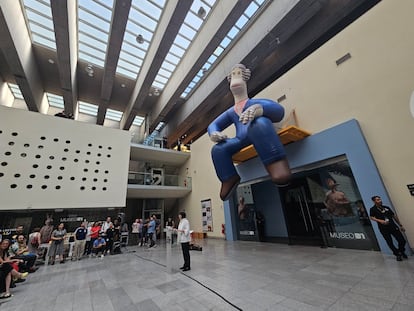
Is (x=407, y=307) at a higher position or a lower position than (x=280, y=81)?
lower

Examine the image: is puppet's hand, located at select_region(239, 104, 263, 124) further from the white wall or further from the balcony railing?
the balcony railing

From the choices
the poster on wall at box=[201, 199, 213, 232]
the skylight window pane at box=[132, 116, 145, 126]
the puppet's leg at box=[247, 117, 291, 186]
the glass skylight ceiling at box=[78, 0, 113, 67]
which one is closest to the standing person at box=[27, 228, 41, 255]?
the poster on wall at box=[201, 199, 213, 232]

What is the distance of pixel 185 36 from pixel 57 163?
833 cm

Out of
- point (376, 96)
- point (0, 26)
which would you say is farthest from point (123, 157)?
point (376, 96)

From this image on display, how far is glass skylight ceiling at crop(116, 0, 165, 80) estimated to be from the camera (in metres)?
7.67

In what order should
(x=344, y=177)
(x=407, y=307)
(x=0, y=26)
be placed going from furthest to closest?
1. (x=0, y=26)
2. (x=344, y=177)
3. (x=407, y=307)

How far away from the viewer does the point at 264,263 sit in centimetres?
408

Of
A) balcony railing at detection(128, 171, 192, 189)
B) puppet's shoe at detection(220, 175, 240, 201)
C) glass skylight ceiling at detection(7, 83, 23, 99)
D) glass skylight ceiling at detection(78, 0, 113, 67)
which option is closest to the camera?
puppet's shoe at detection(220, 175, 240, 201)

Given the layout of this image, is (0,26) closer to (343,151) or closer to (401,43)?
(343,151)

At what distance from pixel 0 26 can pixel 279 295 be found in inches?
421

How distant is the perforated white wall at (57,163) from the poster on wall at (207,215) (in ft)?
14.6

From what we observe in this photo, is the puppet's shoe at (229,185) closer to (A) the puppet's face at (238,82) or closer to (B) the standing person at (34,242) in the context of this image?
(A) the puppet's face at (238,82)

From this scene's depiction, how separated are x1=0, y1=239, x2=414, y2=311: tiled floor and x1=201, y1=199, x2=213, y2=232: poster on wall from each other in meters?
6.01

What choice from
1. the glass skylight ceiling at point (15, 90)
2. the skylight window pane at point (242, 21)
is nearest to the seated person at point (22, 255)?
the glass skylight ceiling at point (15, 90)
